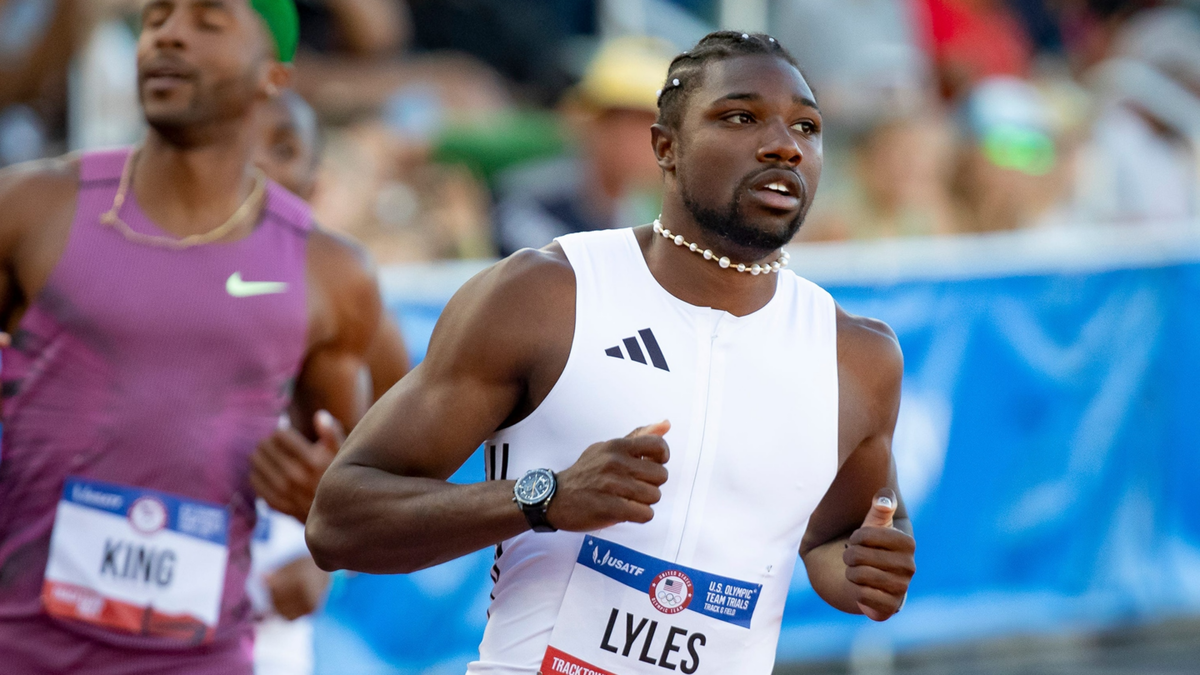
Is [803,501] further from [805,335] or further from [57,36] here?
[57,36]

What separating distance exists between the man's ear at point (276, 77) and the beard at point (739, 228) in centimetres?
144

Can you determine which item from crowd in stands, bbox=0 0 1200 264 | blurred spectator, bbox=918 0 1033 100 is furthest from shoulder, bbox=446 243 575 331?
blurred spectator, bbox=918 0 1033 100

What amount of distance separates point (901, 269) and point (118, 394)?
410cm

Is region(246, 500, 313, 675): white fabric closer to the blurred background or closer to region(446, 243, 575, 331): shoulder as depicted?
the blurred background

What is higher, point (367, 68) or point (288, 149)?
Answer: point (367, 68)

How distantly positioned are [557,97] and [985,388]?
367 cm

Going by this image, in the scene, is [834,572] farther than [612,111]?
No

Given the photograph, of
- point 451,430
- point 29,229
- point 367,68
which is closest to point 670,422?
point 451,430

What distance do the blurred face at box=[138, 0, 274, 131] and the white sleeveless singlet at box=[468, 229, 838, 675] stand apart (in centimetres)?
121

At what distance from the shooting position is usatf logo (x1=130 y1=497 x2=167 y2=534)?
3580 mm

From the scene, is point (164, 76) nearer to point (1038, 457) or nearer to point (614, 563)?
point (614, 563)

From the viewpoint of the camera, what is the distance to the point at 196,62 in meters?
3.68

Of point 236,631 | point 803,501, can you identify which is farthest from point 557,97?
point 803,501

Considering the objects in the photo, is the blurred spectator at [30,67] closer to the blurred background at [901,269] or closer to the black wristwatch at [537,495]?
the blurred background at [901,269]
